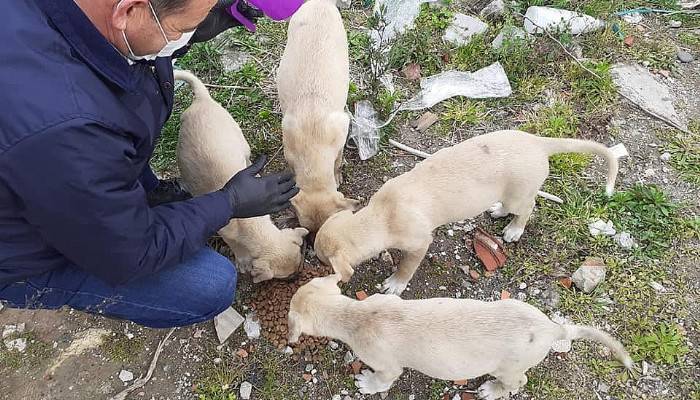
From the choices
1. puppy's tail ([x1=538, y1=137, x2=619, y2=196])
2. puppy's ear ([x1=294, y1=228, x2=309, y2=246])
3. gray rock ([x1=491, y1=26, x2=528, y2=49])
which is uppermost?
puppy's tail ([x1=538, y1=137, x2=619, y2=196])

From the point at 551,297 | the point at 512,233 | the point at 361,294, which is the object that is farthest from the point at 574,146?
the point at 361,294

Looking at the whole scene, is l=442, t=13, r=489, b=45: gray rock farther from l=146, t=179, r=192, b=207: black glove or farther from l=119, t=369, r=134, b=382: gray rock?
l=119, t=369, r=134, b=382: gray rock

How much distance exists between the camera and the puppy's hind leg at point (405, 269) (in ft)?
14.1

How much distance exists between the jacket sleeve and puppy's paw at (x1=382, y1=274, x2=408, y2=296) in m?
1.75

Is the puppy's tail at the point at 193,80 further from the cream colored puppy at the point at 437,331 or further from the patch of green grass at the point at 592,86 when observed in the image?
the patch of green grass at the point at 592,86

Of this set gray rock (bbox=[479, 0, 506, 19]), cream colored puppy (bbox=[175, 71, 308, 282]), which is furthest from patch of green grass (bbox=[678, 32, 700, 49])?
cream colored puppy (bbox=[175, 71, 308, 282])

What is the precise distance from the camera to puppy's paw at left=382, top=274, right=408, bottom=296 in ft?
14.8

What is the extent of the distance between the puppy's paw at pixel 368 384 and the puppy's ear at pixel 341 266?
2.32ft

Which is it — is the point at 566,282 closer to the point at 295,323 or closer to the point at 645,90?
the point at 295,323

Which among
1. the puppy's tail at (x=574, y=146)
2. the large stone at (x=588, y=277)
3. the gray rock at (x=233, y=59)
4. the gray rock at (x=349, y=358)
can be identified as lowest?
the large stone at (x=588, y=277)

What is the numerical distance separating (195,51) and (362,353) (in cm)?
372

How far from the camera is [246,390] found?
13.8 ft

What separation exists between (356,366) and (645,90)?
393 centimetres

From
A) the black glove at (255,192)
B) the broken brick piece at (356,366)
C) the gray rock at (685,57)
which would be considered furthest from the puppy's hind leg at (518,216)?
the gray rock at (685,57)
